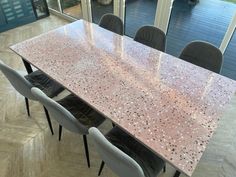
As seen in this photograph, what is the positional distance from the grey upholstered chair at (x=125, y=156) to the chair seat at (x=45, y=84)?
759 mm

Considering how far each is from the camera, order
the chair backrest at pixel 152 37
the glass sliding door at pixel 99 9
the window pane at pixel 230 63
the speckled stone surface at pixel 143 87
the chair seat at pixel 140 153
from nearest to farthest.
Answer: the speckled stone surface at pixel 143 87, the chair seat at pixel 140 153, the chair backrest at pixel 152 37, the window pane at pixel 230 63, the glass sliding door at pixel 99 9

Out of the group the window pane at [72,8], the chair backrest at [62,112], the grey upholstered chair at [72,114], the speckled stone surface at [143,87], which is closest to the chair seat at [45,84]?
the grey upholstered chair at [72,114]

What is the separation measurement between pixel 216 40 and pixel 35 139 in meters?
3.27

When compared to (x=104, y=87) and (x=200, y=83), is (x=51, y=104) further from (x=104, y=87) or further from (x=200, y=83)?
(x=200, y=83)

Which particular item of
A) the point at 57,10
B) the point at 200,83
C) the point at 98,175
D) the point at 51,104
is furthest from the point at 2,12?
the point at 200,83

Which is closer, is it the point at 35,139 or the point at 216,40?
the point at 35,139

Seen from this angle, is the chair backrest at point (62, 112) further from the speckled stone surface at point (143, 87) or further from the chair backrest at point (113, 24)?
the chair backrest at point (113, 24)

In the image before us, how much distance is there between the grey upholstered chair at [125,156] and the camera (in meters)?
1.06

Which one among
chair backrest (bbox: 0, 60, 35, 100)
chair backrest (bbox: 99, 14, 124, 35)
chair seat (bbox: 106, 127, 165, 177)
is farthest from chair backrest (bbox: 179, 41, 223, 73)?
chair backrest (bbox: 0, 60, 35, 100)

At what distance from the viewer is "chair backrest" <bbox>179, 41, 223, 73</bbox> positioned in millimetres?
1771

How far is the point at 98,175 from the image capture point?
69.9 inches

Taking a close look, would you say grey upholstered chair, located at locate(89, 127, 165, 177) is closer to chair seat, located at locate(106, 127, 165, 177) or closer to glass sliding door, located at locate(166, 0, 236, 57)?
chair seat, located at locate(106, 127, 165, 177)

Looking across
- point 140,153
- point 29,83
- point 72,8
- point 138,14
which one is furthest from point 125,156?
point 72,8

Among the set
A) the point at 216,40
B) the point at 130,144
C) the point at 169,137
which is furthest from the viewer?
the point at 216,40
